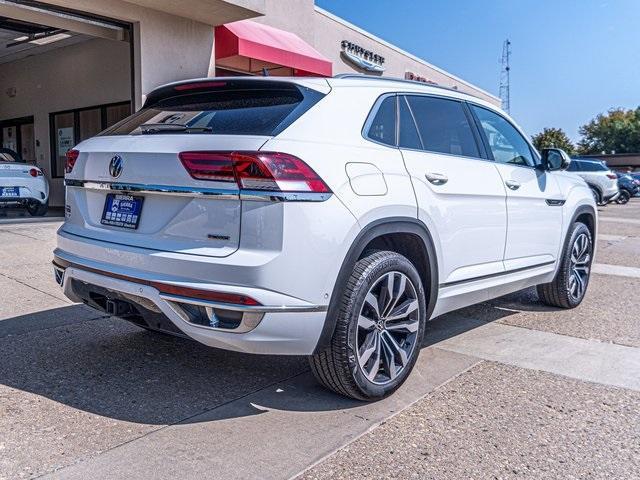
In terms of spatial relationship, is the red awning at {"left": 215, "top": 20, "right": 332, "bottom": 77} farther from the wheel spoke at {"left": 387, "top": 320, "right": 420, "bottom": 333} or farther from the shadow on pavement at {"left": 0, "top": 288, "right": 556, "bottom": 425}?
the wheel spoke at {"left": 387, "top": 320, "right": 420, "bottom": 333}

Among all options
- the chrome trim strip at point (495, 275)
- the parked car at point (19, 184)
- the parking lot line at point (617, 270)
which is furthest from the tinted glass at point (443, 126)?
the parked car at point (19, 184)

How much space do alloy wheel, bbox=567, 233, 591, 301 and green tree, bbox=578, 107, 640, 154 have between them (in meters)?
76.4

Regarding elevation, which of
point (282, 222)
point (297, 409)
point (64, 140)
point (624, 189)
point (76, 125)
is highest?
point (76, 125)

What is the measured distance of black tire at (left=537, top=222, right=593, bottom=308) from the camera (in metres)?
5.65

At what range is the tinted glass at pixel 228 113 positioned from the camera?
10.3 feet

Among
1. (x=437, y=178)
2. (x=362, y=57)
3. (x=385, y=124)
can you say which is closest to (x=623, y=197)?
(x=362, y=57)

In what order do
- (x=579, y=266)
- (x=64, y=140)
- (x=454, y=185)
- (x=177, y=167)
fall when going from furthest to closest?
1. (x=64, y=140)
2. (x=579, y=266)
3. (x=454, y=185)
4. (x=177, y=167)

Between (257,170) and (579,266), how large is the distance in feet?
14.1

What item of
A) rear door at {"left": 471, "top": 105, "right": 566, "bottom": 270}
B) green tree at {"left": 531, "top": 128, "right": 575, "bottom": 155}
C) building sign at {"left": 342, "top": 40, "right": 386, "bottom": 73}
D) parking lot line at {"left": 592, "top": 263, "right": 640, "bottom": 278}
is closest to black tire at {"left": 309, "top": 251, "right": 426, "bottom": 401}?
rear door at {"left": 471, "top": 105, "right": 566, "bottom": 270}

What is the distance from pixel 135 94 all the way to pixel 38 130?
576 cm

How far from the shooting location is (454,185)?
4000mm

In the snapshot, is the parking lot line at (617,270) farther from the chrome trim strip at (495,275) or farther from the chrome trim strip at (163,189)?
the chrome trim strip at (163,189)

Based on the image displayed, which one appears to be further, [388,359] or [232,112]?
[388,359]

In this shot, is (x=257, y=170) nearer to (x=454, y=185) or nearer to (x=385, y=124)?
(x=385, y=124)
